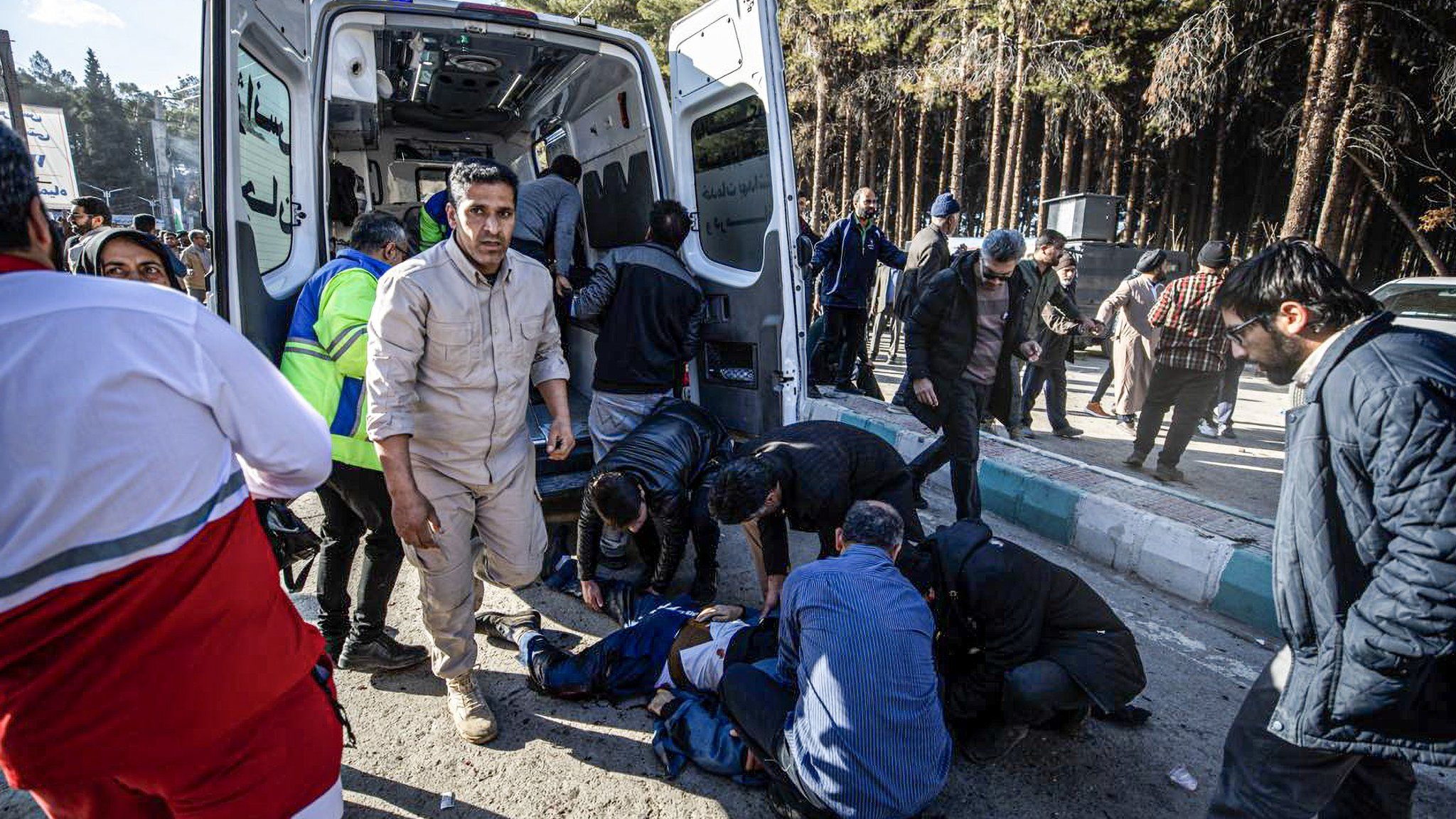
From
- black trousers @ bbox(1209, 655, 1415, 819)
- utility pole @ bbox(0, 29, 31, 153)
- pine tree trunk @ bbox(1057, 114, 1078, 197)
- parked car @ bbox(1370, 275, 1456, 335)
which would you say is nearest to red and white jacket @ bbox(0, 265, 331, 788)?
black trousers @ bbox(1209, 655, 1415, 819)

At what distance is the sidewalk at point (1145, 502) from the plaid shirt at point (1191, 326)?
831 mm

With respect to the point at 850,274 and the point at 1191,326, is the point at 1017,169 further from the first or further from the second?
the point at 1191,326

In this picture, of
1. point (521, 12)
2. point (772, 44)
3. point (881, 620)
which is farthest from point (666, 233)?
point (881, 620)

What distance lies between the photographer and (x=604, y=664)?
2555mm

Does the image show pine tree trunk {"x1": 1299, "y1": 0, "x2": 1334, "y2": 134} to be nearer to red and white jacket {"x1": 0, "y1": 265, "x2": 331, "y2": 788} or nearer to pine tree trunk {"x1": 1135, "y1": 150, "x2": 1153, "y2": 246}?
pine tree trunk {"x1": 1135, "y1": 150, "x2": 1153, "y2": 246}

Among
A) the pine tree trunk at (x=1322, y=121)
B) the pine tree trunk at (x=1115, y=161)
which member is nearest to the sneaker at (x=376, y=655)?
the pine tree trunk at (x=1322, y=121)

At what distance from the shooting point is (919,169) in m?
20.0

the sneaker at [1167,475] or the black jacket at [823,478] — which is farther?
the sneaker at [1167,475]

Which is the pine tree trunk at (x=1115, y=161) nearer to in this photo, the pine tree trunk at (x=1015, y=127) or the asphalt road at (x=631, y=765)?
the pine tree trunk at (x=1015, y=127)

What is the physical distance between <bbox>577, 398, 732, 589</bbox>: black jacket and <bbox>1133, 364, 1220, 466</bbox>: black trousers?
3299 mm

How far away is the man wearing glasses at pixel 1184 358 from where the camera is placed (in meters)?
4.58

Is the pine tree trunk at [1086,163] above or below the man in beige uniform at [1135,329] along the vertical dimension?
above

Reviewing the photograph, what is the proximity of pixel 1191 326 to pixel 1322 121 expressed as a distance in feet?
21.4

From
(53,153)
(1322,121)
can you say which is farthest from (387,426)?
(53,153)
